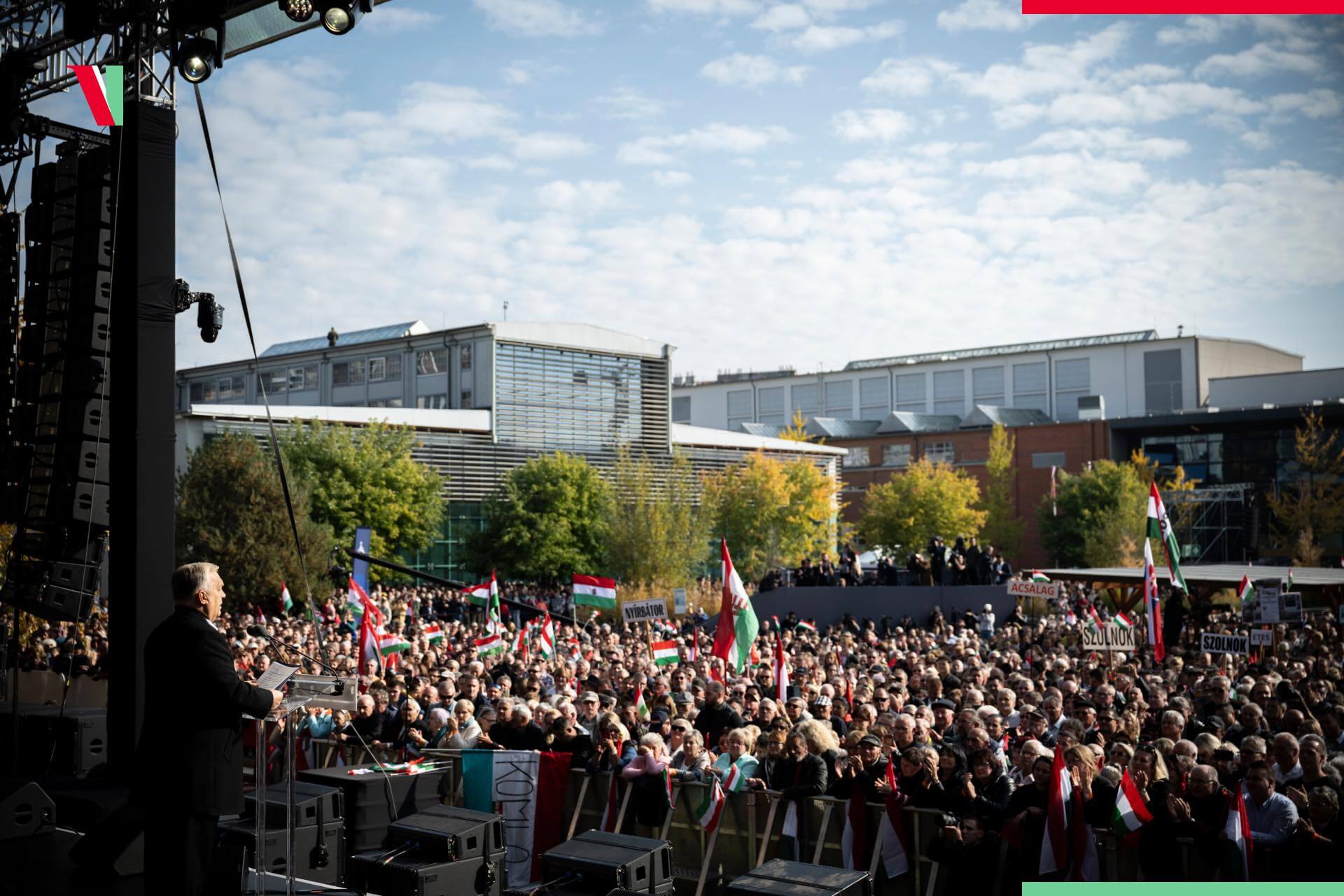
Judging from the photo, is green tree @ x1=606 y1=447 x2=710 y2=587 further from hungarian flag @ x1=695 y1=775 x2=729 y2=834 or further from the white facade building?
the white facade building

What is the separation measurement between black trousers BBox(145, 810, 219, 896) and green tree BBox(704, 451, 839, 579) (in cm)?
5058

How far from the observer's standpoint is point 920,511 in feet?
213

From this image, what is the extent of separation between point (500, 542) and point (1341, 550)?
129ft

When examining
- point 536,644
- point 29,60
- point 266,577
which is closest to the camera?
point 29,60

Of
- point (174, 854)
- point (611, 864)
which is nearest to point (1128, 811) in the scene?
point (611, 864)

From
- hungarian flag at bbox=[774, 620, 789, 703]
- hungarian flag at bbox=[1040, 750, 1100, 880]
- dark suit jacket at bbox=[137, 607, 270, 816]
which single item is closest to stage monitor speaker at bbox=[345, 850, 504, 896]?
dark suit jacket at bbox=[137, 607, 270, 816]

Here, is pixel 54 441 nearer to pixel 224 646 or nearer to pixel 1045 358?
pixel 224 646

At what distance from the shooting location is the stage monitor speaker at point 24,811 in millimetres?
7934

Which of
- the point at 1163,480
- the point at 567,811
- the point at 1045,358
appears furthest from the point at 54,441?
the point at 1045,358

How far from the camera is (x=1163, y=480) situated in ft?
226

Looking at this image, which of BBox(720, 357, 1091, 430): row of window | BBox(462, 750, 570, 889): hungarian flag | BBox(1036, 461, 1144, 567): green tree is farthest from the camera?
BBox(720, 357, 1091, 430): row of window

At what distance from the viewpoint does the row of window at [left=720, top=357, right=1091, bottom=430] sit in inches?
3351

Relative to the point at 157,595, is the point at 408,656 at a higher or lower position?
lower

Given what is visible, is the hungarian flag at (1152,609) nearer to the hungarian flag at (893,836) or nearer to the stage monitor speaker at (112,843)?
the hungarian flag at (893,836)
